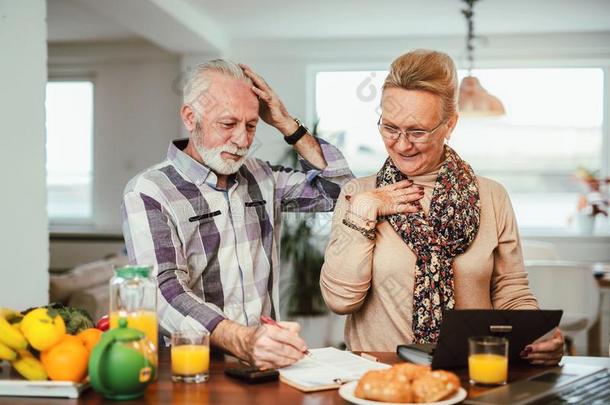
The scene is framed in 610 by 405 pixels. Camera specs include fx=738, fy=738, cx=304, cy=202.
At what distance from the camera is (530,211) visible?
7.18 meters

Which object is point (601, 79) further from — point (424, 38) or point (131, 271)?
point (131, 271)

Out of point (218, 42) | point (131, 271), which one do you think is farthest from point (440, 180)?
point (218, 42)

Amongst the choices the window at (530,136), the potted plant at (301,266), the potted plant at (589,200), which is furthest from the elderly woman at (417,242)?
the window at (530,136)

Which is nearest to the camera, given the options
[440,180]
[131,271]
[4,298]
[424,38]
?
[131,271]

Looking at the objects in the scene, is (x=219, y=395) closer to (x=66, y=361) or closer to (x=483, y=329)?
(x=66, y=361)

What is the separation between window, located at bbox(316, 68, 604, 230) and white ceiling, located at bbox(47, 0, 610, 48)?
1.86ft

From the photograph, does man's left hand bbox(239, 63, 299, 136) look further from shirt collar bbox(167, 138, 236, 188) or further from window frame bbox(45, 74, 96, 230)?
window frame bbox(45, 74, 96, 230)

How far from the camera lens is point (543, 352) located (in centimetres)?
170

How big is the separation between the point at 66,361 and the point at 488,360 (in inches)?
33.3

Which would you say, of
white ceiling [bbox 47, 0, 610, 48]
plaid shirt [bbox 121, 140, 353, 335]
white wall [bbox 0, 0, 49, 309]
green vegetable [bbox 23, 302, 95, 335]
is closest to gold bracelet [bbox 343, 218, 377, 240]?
plaid shirt [bbox 121, 140, 353, 335]

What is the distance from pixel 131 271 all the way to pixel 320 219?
4982 millimetres

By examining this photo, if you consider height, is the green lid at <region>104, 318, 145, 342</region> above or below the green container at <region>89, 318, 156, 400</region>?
above

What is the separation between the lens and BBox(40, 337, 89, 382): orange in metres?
1.47

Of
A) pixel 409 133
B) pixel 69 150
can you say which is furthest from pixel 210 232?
pixel 69 150
